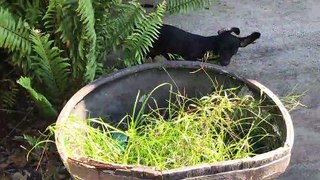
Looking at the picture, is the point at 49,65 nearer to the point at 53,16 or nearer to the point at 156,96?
the point at 53,16

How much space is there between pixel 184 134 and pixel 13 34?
0.93 metres

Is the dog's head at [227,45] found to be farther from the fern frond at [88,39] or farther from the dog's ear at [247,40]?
the fern frond at [88,39]

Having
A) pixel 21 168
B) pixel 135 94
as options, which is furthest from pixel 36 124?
pixel 135 94

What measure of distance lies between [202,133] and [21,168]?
1043mm

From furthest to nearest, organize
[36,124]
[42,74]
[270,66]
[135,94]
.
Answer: [270,66] → [36,124] → [42,74] → [135,94]

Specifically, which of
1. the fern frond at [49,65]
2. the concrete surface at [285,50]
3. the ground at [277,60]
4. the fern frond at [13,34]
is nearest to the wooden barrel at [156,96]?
the ground at [277,60]

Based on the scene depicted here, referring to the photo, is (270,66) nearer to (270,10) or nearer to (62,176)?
(270,10)

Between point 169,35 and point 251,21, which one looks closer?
point 169,35

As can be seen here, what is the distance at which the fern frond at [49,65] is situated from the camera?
2.71 metres

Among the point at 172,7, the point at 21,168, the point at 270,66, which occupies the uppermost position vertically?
the point at 172,7

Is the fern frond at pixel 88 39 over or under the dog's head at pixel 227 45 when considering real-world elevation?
over

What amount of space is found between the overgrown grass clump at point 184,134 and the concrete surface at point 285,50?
→ 0.58m

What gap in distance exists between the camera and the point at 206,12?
164 inches

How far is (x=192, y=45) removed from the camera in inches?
133
